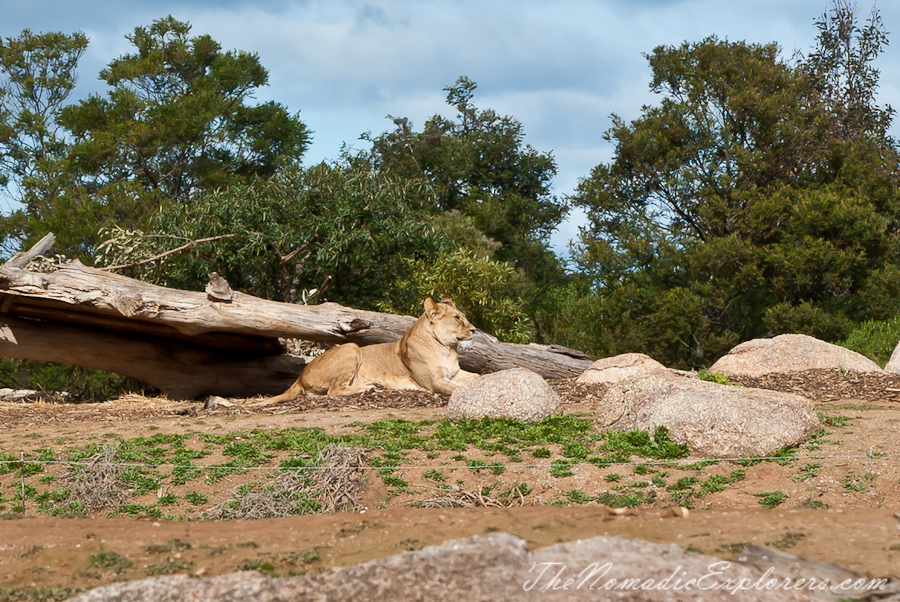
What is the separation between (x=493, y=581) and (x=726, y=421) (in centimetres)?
467

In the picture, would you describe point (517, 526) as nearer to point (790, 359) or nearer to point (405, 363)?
point (405, 363)

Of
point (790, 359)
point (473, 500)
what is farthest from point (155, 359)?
point (790, 359)

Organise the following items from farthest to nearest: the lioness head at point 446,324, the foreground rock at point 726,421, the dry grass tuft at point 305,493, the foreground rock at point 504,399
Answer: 1. the lioness head at point 446,324
2. the foreground rock at point 504,399
3. the foreground rock at point 726,421
4. the dry grass tuft at point 305,493

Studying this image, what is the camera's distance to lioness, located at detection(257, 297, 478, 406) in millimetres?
13734

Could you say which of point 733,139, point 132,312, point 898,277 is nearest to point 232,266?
point 132,312

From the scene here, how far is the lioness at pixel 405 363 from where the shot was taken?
45.1ft

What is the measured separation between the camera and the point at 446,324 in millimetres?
13711

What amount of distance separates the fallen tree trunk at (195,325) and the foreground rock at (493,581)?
33.0 feet

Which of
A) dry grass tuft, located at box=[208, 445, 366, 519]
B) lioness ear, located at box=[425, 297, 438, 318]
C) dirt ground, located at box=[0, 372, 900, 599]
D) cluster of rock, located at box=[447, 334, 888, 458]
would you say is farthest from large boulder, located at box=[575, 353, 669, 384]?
dry grass tuft, located at box=[208, 445, 366, 519]

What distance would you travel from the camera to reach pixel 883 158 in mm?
25141

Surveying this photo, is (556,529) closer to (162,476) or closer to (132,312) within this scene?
(162,476)

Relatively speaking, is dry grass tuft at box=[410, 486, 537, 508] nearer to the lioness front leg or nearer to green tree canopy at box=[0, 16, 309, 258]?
the lioness front leg

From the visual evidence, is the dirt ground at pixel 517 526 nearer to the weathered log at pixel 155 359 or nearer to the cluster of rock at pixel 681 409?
the cluster of rock at pixel 681 409

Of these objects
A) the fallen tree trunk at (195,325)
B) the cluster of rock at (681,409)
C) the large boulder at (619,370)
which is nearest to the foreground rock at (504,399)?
the cluster of rock at (681,409)
